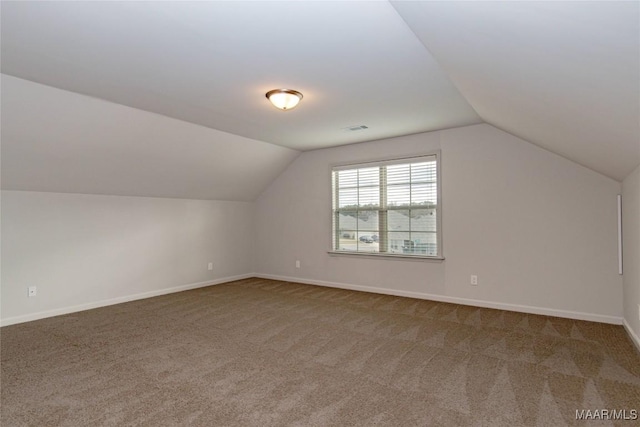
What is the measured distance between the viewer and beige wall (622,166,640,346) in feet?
10.0

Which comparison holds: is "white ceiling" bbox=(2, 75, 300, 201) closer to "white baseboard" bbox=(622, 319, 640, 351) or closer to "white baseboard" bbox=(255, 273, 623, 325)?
"white baseboard" bbox=(255, 273, 623, 325)

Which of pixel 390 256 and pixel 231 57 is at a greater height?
pixel 231 57

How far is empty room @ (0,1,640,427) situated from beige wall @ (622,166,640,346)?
0.19 feet

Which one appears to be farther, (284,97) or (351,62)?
(284,97)

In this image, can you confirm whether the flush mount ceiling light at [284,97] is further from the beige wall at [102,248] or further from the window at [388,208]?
the beige wall at [102,248]

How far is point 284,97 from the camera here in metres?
3.28

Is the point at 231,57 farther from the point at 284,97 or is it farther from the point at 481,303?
the point at 481,303

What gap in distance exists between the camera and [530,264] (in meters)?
4.21

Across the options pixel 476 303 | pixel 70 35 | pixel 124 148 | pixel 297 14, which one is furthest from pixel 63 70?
pixel 476 303

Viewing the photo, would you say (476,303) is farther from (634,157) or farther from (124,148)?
(124,148)

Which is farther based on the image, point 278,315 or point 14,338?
point 278,315

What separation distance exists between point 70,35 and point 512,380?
3.92 metres

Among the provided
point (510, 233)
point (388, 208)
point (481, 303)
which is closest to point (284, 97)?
point (388, 208)

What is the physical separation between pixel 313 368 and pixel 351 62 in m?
2.46
